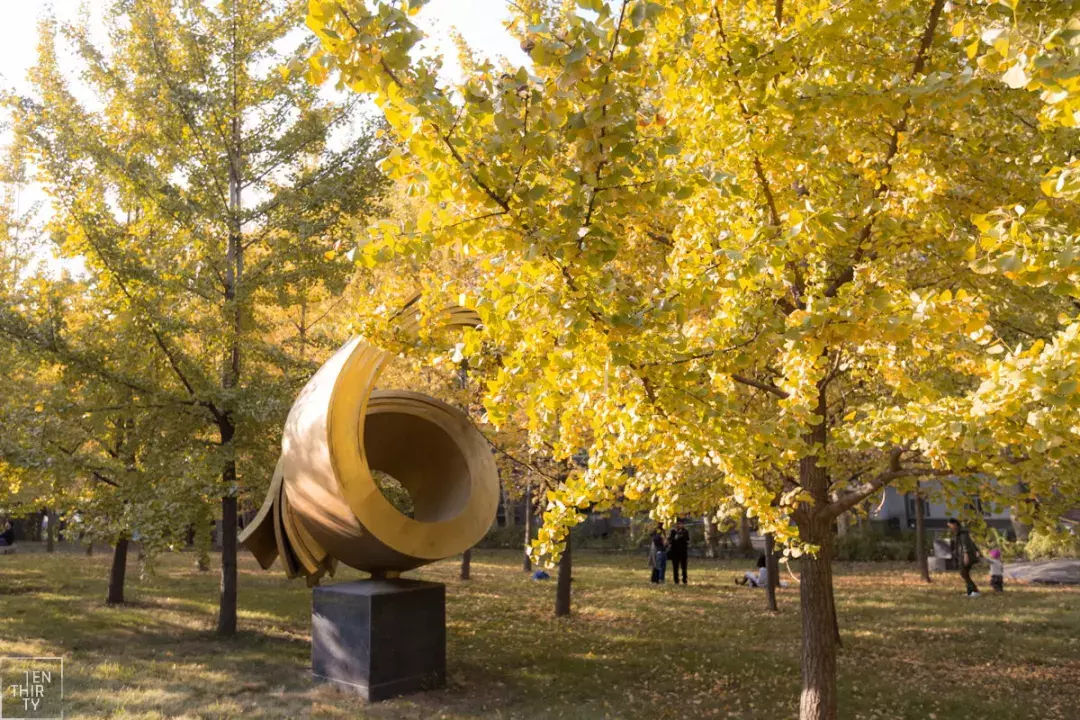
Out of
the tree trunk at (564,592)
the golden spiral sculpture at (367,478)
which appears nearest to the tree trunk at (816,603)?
the golden spiral sculpture at (367,478)

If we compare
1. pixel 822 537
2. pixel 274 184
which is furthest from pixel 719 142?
pixel 274 184

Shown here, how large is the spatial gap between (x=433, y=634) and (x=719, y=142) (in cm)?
635

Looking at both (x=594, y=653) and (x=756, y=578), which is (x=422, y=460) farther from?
(x=756, y=578)

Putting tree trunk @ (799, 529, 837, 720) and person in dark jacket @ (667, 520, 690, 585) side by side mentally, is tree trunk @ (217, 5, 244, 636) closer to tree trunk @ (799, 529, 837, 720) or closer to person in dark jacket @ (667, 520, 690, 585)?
tree trunk @ (799, 529, 837, 720)

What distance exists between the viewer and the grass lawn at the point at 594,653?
7875mm

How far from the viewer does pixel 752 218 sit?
4.49m

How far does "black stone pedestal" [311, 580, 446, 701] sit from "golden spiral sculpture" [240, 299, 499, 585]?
0.38 meters

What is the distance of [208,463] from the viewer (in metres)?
10.2

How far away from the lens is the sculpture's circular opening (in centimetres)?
962

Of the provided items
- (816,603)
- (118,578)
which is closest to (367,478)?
(816,603)

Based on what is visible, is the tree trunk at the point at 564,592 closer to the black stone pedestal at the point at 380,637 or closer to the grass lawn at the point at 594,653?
the grass lawn at the point at 594,653

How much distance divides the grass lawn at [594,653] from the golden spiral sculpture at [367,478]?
59.7 inches

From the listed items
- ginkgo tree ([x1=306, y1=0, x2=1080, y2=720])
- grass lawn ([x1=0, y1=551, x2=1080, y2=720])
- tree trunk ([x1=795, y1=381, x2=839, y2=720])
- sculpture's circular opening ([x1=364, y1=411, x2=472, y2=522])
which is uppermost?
ginkgo tree ([x1=306, y1=0, x2=1080, y2=720])

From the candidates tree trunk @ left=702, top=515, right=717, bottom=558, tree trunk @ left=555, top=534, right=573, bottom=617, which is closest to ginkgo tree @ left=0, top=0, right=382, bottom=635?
tree trunk @ left=555, top=534, right=573, bottom=617
